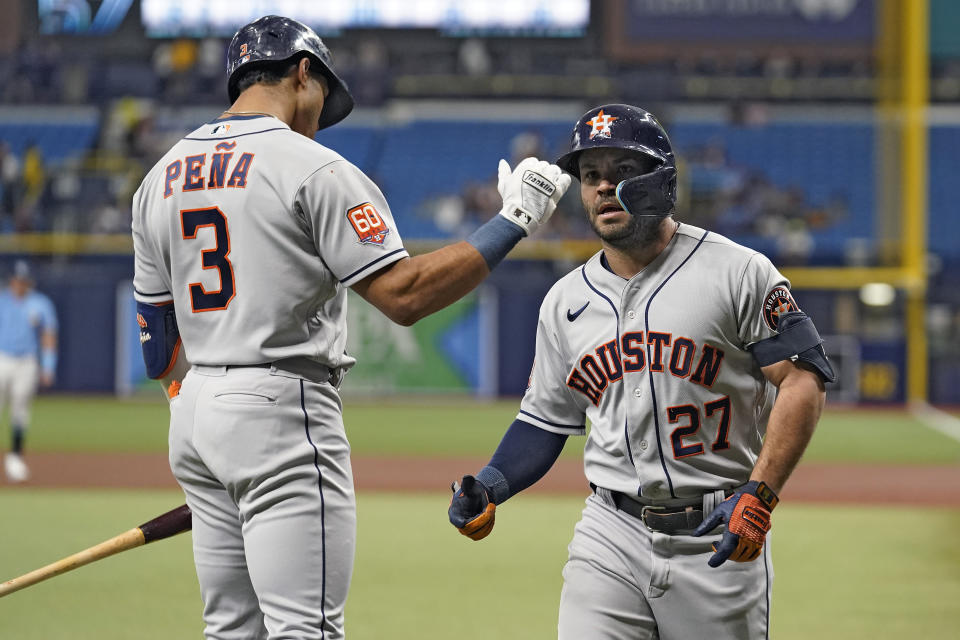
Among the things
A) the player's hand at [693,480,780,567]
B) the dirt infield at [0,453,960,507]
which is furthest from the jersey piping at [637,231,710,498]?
the dirt infield at [0,453,960,507]

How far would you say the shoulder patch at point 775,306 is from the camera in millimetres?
3217

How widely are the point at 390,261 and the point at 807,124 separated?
26.6 meters

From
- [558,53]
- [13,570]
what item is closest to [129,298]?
[558,53]

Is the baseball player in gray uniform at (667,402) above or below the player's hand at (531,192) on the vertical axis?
below

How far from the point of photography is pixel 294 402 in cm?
313

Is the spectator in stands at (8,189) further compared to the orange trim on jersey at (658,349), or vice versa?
the spectator in stands at (8,189)

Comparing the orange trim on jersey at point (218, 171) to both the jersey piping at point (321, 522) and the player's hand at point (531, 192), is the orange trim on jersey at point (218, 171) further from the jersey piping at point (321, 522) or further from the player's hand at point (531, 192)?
the player's hand at point (531, 192)

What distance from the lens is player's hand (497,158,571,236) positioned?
11.0 ft

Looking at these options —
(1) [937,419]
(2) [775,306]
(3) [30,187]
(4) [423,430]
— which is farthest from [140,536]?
(3) [30,187]

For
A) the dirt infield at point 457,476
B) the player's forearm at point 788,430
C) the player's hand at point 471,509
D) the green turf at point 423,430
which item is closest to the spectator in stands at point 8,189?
the green turf at point 423,430

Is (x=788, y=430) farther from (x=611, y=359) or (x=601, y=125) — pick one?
(x=601, y=125)

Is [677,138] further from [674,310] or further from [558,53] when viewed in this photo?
[674,310]

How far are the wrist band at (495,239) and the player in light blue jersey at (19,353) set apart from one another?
9.75 meters

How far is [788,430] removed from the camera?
123 inches
